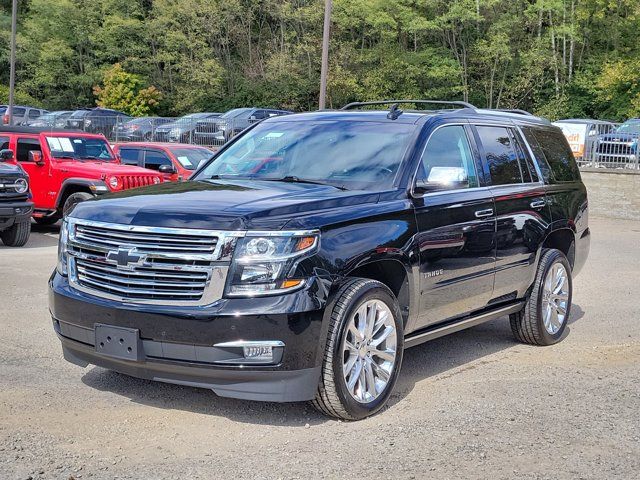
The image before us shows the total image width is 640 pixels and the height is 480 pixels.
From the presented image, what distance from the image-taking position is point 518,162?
7.07m

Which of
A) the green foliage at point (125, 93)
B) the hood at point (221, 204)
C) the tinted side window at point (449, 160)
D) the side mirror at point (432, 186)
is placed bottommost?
the hood at point (221, 204)

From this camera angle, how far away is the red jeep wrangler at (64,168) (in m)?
14.9

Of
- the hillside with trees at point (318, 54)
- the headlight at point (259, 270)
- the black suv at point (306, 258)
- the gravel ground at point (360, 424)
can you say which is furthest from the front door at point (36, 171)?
the hillside with trees at point (318, 54)

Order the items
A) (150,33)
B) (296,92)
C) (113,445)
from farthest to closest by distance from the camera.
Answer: (150,33), (296,92), (113,445)

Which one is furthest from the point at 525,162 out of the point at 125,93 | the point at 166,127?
the point at 125,93

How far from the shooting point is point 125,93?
178 feet

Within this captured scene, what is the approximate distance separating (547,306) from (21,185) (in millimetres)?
8970

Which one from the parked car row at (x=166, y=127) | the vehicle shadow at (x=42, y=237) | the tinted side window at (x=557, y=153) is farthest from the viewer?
the parked car row at (x=166, y=127)

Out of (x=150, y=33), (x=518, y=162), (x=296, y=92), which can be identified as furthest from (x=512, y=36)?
(x=518, y=162)

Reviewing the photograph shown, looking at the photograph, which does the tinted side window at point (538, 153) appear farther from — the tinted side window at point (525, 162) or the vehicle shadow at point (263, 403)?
the vehicle shadow at point (263, 403)

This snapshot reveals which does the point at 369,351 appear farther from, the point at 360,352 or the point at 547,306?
the point at 547,306

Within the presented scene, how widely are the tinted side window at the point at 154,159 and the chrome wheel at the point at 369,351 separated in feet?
42.0

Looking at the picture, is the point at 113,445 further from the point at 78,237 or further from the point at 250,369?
the point at 78,237

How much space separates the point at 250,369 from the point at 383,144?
6.76 feet
